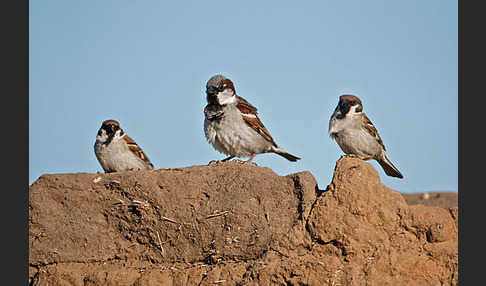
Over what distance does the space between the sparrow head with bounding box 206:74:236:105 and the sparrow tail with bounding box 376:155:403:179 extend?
2.43 metres

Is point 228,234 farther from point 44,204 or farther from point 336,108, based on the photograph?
point 336,108

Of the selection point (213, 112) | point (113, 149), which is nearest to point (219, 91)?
point (213, 112)

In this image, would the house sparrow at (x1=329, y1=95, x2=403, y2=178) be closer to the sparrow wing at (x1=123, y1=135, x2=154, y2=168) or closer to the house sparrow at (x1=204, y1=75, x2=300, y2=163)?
the house sparrow at (x1=204, y1=75, x2=300, y2=163)

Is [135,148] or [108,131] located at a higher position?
[108,131]

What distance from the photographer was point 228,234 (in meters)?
7.07

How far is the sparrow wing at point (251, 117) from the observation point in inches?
376

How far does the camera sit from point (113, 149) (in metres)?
10.4

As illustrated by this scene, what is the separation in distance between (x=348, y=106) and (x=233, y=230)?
2.92m

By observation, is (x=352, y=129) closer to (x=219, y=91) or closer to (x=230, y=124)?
(x=230, y=124)

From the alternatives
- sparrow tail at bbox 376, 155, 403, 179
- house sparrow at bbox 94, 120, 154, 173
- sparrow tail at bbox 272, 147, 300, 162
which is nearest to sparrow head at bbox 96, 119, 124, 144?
house sparrow at bbox 94, 120, 154, 173

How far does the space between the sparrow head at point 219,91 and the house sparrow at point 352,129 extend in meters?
1.58

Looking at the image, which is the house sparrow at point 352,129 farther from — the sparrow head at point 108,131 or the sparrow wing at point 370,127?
the sparrow head at point 108,131

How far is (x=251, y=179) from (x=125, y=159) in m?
3.78

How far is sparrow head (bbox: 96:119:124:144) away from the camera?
10.4 meters
